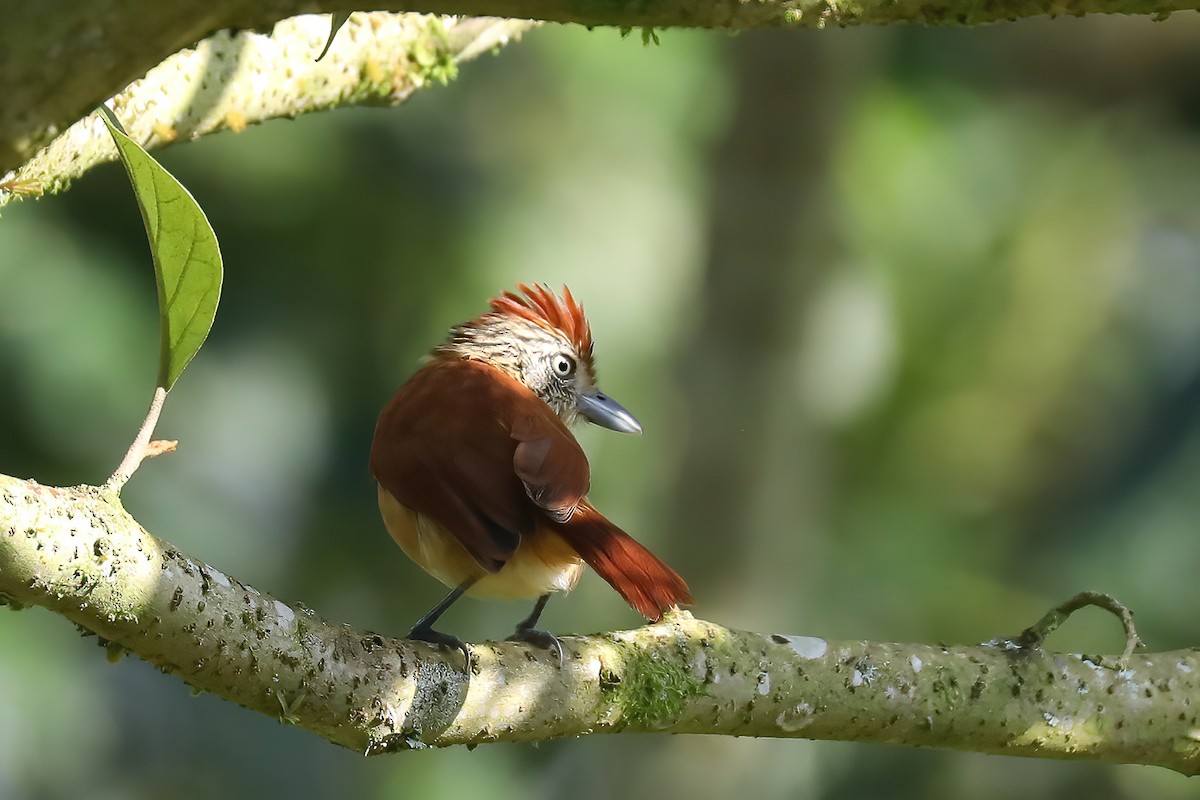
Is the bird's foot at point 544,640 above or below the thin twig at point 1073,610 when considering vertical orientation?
below

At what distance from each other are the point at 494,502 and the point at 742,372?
3.76 m

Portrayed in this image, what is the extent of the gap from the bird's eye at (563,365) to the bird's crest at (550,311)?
0.13ft

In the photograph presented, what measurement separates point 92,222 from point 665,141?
5873 millimetres

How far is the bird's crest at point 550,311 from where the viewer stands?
3.93m

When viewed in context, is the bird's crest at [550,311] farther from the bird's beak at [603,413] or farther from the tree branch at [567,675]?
the tree branch at [567,675]

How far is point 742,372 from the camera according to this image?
6.34 meters

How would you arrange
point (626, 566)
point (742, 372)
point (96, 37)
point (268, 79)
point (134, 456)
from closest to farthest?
point (96, 37)
point (134, 456)
point (626, 566)
point (268, 79)
point (742, 372)

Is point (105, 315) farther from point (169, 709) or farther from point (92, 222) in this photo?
point (169, 709)

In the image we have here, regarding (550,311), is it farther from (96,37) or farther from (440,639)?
(96,37)

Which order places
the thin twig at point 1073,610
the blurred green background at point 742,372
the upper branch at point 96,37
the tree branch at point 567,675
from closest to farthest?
1. the upper branch at point 96,37
2. the tree branch at point 567,675
3. the thin twig at point 1073,610
4. the blurred green background at point 742,372

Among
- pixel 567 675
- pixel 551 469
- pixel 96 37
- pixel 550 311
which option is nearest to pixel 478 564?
pixel 551 469

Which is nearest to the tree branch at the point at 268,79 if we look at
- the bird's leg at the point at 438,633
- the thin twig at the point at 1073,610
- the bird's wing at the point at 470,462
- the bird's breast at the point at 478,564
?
the bird's wing at the point at 470,462

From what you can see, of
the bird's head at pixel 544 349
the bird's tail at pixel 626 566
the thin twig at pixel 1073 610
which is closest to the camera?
the bird's tail at pixel 626 566

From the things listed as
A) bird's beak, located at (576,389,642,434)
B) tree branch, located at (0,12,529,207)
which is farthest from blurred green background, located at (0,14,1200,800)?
tree branch, located at (0,12,529,207)
